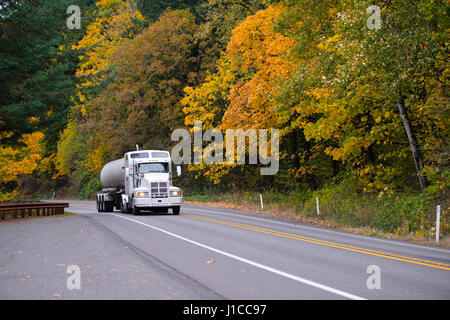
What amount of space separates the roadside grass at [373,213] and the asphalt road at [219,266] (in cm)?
212

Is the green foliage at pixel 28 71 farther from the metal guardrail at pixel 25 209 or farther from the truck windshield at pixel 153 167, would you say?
the truck windshield at pixel 153 167

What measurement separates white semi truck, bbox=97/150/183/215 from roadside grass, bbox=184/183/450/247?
5.74 metres

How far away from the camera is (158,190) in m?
26.0

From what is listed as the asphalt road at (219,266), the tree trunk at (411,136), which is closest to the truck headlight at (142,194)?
the asphalt road at (219,266)

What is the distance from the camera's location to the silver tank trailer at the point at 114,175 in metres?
30.3

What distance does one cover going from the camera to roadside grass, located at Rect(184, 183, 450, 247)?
17334mm

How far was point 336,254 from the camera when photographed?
1213 centimetres

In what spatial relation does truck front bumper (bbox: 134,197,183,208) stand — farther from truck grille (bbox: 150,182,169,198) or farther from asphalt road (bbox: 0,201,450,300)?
asphalt road (bbox: 0,201,450,300)

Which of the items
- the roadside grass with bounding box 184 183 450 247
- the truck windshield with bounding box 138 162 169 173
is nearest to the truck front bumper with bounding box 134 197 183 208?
the truck windshield with bounding box 138 162 169 173

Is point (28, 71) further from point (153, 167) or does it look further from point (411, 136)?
point (411, 136)

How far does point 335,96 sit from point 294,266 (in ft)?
33.9

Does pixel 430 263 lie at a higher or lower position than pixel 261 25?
lower

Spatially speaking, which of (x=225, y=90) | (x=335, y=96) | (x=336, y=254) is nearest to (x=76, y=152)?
(x=225, y=90)
